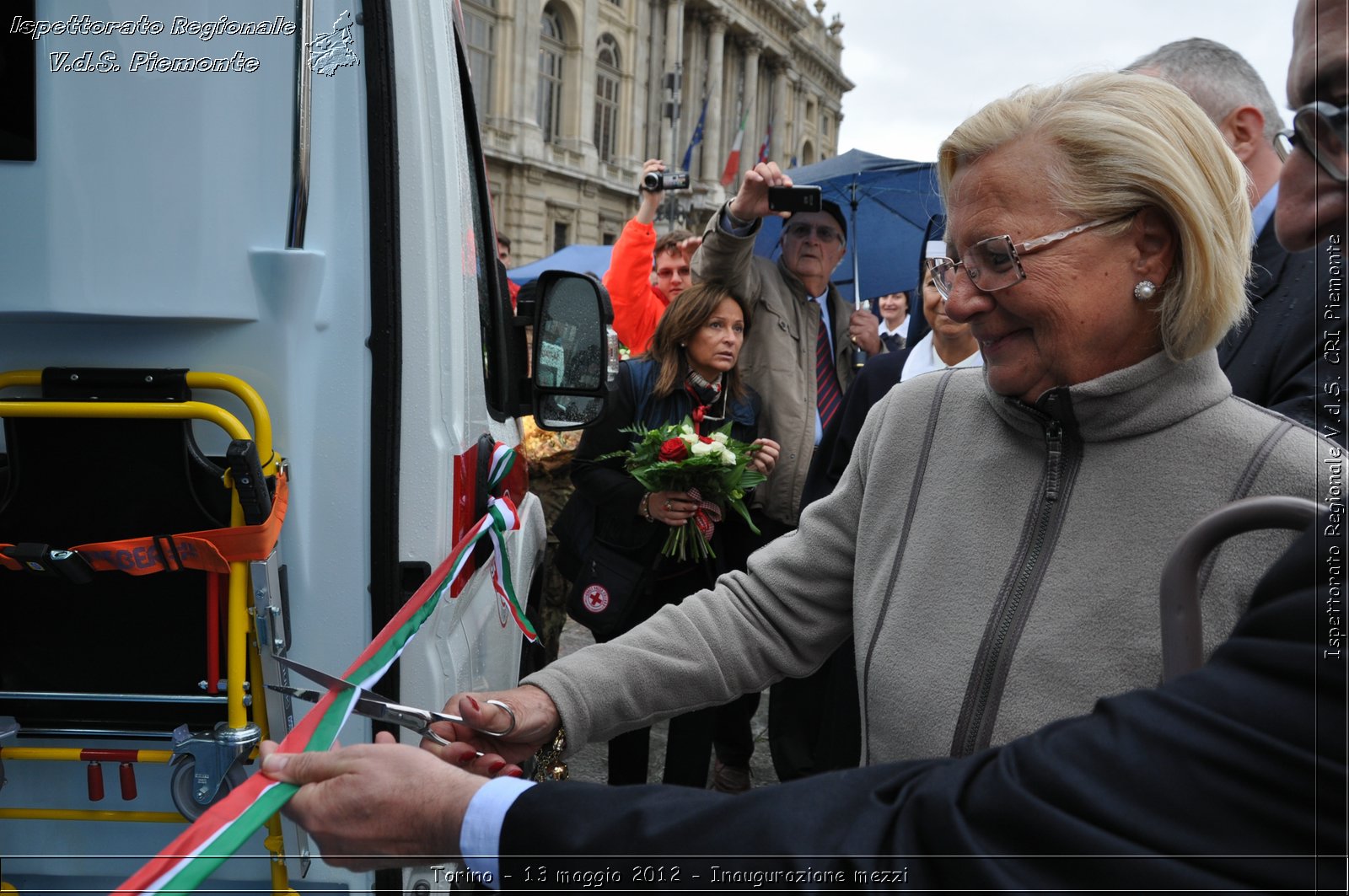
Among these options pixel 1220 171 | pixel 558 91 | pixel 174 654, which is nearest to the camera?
pixel 1220 171

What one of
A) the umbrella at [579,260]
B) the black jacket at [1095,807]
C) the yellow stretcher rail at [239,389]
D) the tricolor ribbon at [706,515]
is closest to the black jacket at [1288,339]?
the black jacket at [1095,807]

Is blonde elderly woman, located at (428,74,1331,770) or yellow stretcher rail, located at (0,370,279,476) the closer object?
blonde elderly woman, located at (428,74,1331,770)

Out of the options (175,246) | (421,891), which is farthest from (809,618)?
(175,246)

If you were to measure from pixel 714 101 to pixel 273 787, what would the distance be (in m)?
48.0

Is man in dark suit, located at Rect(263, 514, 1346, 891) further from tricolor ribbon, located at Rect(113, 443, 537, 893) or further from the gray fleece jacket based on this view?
the gray fleece jacket

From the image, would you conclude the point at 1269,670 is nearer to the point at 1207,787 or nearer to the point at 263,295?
the point at 1207,787

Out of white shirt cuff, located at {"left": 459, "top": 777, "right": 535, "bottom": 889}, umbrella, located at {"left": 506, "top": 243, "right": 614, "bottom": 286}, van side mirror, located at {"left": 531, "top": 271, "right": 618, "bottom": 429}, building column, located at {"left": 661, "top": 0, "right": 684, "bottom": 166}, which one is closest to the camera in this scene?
white shirt cuff, located at {"left": 459, "top": 777, "right": 535, "bottom": 889}

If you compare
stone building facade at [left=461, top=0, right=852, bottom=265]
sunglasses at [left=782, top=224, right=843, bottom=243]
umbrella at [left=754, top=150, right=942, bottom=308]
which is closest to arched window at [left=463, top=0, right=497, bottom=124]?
stone building facade at [left=461, top=0, right=852, bottom=265]

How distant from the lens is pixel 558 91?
3509cm

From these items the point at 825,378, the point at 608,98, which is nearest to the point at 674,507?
the point at 825,378

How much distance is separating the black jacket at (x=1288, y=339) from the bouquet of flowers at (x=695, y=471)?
1.74 metres

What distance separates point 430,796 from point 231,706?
0.63 m

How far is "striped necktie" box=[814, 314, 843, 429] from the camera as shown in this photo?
4.35m

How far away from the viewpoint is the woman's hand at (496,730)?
1555mm
